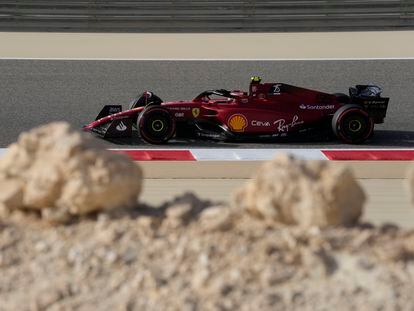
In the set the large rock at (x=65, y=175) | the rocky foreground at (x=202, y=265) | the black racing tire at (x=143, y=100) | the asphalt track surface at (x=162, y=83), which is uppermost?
the large rock at (x=65, y=175)

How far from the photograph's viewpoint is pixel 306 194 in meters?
5.37

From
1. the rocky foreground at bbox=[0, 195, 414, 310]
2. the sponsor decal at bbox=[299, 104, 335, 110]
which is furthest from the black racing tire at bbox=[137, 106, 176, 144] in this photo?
the rocky foreground at bbox=[0, 195, 414, 310]

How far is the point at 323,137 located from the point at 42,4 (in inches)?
387

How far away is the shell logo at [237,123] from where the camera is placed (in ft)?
35.9

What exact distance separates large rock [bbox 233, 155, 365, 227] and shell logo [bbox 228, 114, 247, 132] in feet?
17.8

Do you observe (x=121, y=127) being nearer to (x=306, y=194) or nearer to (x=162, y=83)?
(x=162, y=83)

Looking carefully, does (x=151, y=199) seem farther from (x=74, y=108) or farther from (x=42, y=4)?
(x=42, y=4)

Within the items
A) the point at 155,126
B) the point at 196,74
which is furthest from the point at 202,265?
the point at 196,74

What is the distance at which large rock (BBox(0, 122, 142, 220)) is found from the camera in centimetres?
562

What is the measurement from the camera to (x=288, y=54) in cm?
1759

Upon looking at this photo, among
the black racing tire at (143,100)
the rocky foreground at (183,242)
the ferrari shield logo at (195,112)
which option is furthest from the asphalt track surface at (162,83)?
the rocky foreground at (183,242)

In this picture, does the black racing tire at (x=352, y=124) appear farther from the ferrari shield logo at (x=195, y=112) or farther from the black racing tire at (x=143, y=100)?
the black racing tire at (x=143, y=100)

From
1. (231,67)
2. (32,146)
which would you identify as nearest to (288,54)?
(231,67)

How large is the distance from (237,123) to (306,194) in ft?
18.5
